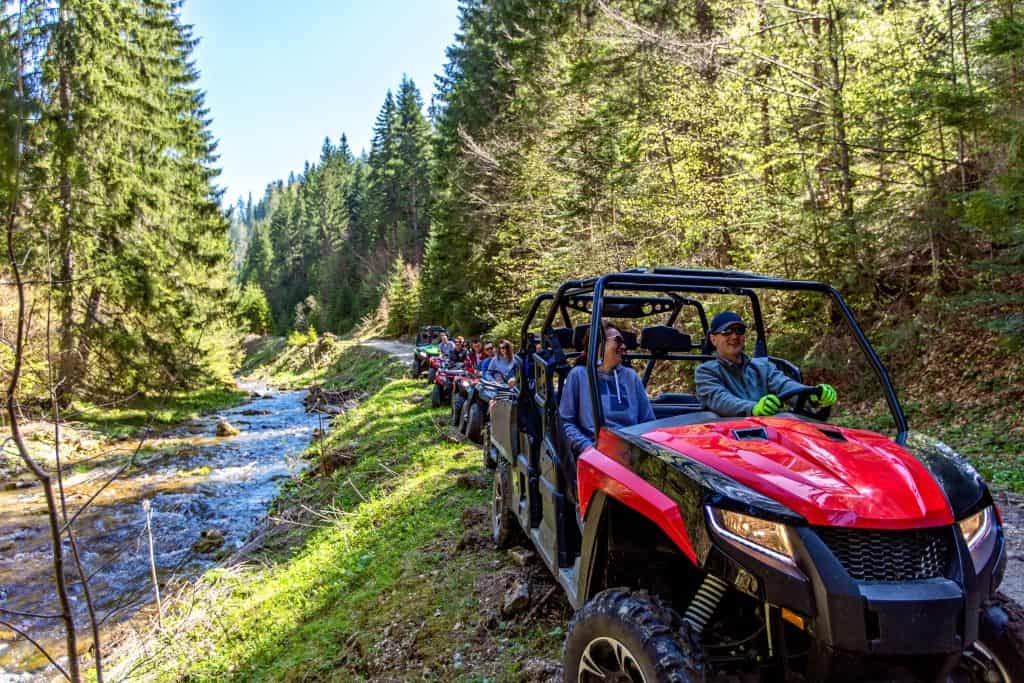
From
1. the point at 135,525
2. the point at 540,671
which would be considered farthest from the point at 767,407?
the point at 135,525

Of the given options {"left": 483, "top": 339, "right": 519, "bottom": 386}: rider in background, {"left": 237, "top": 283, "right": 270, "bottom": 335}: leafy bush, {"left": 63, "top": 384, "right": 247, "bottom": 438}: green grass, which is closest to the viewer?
{"left": 483, "top": 339, "right": 519, "bottom": 386}: rider in background

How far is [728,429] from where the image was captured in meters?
2.53

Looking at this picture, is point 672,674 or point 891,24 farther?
point 891,24

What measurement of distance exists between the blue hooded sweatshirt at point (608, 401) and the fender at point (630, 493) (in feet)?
2.64

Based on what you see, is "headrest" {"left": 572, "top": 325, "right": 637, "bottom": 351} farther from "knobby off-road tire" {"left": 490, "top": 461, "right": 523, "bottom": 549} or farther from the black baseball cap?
"knobby off-road tire" {"left": 490, "top": 461, "right": 523, "bottom": 549}

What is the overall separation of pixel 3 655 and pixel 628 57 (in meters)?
14.2

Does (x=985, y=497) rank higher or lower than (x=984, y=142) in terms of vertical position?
lower

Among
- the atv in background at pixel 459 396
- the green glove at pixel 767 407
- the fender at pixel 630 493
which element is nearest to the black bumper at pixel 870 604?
the fender at pixel 630 493

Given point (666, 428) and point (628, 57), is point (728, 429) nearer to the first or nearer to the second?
point (666, 428)

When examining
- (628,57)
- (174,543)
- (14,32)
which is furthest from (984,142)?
(174,543)

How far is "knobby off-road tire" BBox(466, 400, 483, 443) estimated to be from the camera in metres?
9.90

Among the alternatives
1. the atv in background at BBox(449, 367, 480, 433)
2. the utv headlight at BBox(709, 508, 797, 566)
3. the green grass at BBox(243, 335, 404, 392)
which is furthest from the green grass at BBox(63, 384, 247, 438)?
the utv headlight at BBox(709, 508, 797, 566)

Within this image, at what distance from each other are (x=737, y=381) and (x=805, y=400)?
40 centimetres

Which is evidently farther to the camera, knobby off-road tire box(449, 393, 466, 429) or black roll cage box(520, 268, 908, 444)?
knobby off-road tire box(449, 393, 466, 429)
